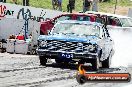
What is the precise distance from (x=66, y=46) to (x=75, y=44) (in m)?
0.28

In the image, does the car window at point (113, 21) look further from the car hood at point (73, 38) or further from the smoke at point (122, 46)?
the car hood at point (73, 38)

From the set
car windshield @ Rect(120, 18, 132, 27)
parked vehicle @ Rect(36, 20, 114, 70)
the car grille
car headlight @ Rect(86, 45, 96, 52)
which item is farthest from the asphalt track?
car windshield @ Rect(120, 18, 132, 27)

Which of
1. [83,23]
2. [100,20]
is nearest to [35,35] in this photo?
[100,20]

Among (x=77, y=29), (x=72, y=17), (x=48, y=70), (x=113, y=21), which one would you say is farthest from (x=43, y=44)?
(x=113, y=21)

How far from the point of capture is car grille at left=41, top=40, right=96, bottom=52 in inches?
488

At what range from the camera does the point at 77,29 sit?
44.3ft

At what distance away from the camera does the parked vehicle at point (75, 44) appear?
12375 mm

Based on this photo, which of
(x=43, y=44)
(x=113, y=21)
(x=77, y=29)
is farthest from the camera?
(x=113, y=21)

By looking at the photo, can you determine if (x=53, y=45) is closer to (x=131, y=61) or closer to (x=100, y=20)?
(x=131, y=61)

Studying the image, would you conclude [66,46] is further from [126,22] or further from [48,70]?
[126,22]

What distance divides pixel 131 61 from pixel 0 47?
624 cm

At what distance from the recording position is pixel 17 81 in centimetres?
838

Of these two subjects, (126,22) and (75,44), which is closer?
(75,44)

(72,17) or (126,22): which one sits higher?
(72,17)
